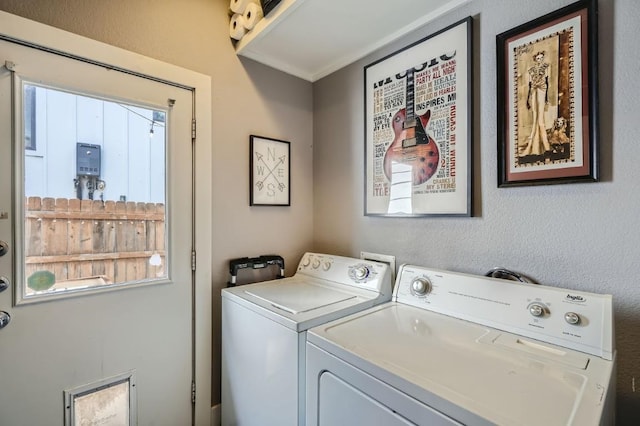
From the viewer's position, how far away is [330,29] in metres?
1.66

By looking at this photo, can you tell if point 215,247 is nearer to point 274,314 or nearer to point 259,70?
point 274,314

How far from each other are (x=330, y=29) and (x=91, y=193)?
144 centimetres

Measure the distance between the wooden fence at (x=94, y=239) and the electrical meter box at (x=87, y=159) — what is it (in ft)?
0.44

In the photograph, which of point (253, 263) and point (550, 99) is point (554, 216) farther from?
point (253, 263)

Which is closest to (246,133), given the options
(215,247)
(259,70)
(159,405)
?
(259,70)

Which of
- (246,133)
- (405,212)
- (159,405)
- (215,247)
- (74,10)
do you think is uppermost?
(74,10)

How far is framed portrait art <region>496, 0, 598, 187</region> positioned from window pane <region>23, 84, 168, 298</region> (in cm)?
164

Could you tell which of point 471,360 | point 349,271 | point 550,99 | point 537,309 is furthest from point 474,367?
point 550,99

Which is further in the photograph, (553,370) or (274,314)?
(274,314)

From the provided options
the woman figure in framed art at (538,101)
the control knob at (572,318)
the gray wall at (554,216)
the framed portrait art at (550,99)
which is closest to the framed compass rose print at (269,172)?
the gray wall at (554,216)

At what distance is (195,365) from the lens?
1685 millimetres

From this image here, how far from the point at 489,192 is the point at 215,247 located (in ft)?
4.71

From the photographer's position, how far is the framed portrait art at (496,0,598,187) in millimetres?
1087

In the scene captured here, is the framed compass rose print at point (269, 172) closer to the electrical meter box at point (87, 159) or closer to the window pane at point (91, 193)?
the window pane at point (91, 193)
